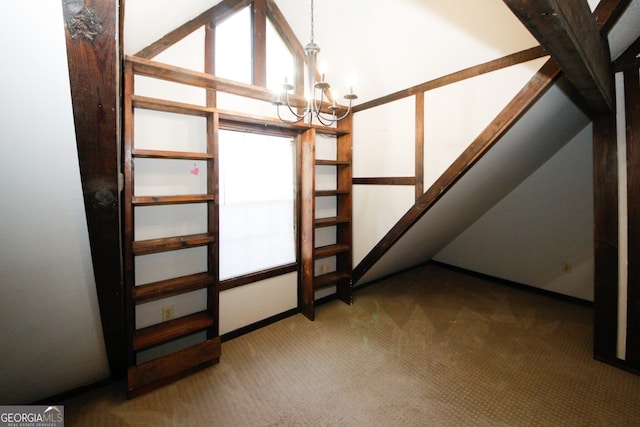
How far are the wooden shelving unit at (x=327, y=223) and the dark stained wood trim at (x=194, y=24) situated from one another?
1163mm

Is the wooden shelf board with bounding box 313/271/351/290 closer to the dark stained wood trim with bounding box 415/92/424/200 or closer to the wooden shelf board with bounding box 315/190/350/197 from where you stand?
the wooden shelf board with bounding box 315/190/350/197

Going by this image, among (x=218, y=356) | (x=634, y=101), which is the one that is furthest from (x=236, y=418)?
(x=634, y=101)

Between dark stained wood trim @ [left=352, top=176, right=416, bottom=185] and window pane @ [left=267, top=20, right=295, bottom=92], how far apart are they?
47.8 inches

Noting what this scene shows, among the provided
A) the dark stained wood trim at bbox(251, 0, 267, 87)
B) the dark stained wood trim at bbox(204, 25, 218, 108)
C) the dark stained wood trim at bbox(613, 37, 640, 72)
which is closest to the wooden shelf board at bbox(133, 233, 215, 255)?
the dark stained wood trim at bbox(204, 25, 218, 108)

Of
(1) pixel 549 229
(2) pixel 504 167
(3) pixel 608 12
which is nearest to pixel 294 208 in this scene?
(2) pixel 504 167

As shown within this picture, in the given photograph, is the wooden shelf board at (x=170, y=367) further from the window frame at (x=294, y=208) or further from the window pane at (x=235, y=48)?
the window pane at (x=235, y=48)

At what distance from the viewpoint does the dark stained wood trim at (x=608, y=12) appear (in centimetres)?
133

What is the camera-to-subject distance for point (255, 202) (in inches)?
104

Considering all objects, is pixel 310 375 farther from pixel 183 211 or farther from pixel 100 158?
pixel 100 158

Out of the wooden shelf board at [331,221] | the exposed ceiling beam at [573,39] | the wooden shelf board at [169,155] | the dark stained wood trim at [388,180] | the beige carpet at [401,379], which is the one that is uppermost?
the exposed ceiling beam at [573,39]

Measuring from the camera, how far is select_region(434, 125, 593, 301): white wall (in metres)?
2.95

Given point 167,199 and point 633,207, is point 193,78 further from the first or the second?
point 633,207

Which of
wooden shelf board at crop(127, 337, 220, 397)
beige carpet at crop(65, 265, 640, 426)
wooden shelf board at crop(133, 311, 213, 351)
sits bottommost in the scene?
beige carpet at crop(65, 265, 640, 426)

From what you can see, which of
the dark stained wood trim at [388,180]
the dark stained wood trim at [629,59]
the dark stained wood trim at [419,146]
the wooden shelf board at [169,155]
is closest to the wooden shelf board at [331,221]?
the dark stained wood trim at [388,180]
